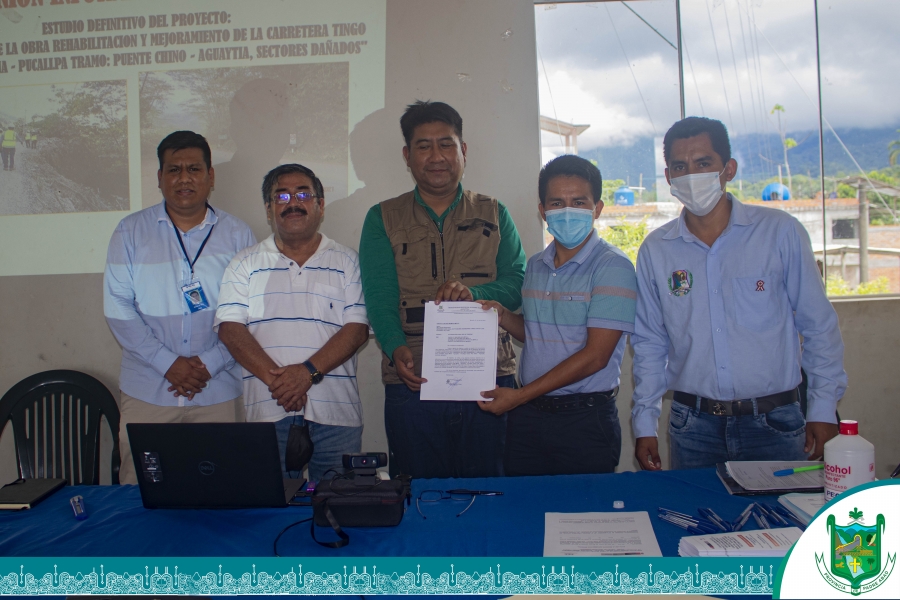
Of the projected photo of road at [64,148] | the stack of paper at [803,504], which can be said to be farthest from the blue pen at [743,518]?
the projected photo of road at [64,148]

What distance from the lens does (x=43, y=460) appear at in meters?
3.28

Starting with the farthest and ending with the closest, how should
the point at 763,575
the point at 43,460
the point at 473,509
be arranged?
the point at 43,460 < the point at 473,509 < the point at 763,575

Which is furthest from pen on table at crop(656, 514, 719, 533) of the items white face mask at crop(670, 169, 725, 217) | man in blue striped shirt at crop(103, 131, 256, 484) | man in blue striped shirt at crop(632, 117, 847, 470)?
man in blue striped shirt at crop(103, 131, 256, 484)

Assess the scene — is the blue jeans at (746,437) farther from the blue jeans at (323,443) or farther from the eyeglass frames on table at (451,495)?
the blue jeans at (323,443)

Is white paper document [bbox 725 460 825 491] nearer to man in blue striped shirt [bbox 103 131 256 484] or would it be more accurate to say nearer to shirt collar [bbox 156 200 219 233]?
man in blue striped shirt [bbox 103 131 256 484]

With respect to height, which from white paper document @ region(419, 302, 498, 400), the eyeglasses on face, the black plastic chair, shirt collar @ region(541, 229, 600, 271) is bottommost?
the black plastic chair

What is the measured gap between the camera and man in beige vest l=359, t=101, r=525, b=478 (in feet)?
8.36

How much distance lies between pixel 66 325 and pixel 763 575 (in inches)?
146

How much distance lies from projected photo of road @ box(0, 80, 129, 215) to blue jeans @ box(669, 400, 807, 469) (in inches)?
125

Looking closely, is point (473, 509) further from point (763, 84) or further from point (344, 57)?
point (763, 84)

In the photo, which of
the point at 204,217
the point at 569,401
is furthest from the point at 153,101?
the point at 569,401

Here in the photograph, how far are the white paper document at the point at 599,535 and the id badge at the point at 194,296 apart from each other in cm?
196

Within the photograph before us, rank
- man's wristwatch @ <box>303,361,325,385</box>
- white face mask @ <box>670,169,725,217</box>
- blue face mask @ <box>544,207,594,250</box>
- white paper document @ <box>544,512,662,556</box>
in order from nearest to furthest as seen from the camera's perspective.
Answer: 1. white paper document @ <box>544,512,662,556</box>
2. white face mask @ <box>670,169,725,217</box>
3. blue face mask @ <box>544,207,594,250</box>
4. man's wristwatch @ <box>303,361,325,385</box>

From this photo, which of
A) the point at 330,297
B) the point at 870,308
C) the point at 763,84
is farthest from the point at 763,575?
the point at 763,84
